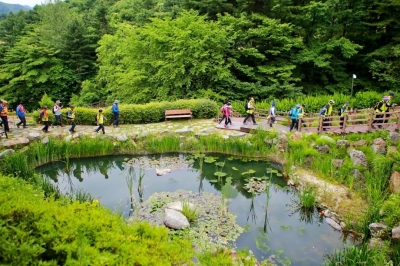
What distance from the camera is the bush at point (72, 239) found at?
9.48ft

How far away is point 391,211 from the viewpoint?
259 inches

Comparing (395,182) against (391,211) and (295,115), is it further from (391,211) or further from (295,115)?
(295,115)

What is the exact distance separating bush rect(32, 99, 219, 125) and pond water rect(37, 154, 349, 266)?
3.02 metres

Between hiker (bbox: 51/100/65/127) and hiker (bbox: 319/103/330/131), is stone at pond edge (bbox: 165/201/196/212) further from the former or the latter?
hiker (bbox: 51/100/65/127)

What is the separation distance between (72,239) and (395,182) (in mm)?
8092

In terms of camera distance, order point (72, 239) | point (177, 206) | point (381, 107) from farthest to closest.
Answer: point (381, 107), point (177, 206), point (72, 239)

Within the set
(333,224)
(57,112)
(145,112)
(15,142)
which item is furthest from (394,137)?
(15,142)

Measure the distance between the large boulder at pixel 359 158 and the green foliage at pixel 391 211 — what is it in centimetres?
209

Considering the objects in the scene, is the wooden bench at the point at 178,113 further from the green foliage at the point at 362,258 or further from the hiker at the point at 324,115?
the green foliage at the point at 362,258

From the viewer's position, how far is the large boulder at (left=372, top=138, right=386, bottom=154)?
30.5ft

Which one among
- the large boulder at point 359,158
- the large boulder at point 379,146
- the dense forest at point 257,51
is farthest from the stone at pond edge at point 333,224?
the dense forest at point 257,51

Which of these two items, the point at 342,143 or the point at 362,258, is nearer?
the point at 362,258

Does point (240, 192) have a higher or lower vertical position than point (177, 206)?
lower

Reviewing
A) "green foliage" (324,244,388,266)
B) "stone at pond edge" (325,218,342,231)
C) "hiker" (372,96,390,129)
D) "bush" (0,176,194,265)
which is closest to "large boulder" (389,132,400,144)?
"hiker" (372,96,390,129)
